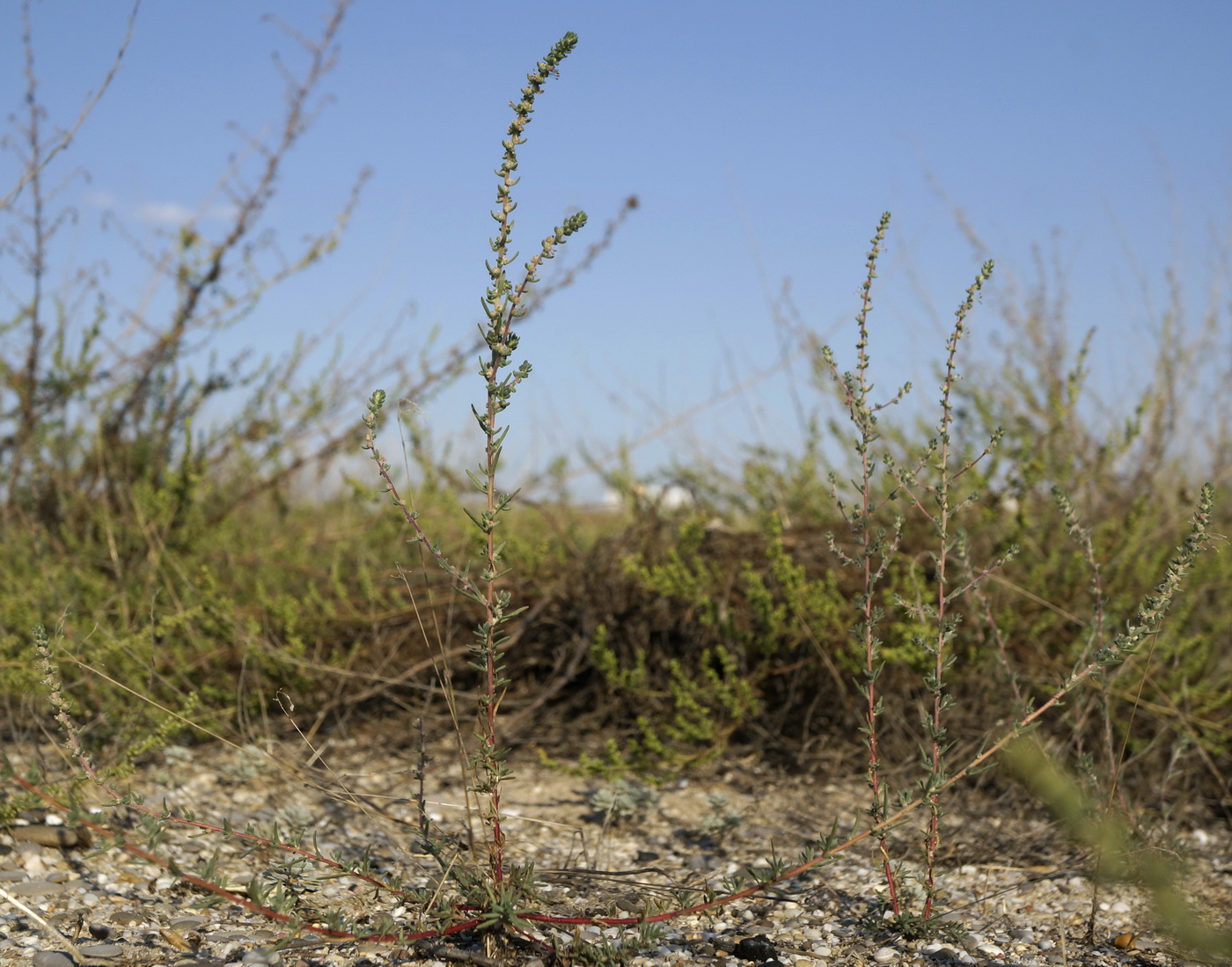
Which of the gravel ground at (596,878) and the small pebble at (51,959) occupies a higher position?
the gravel ground at (596,878)

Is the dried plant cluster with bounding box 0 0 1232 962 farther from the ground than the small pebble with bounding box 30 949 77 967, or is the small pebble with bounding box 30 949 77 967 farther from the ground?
the dried plant cluster with bounding box 0 0 1232 962

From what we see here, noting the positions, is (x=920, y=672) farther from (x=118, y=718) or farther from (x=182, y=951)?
(x=118, y=718)

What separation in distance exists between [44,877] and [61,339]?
294 centimetres

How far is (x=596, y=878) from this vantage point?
2268mm

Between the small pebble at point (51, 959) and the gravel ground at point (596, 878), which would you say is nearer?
the small pebble at point (51, 959)

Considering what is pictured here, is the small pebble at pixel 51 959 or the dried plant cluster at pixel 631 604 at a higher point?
the dried plant cluster at pixel 631 604

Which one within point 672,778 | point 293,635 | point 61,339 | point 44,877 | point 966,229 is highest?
point 966,229

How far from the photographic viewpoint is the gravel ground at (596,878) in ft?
6.27

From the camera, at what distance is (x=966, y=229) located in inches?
211

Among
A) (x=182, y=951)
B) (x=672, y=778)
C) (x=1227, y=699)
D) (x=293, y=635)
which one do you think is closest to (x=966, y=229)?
(x=1227, y=699)

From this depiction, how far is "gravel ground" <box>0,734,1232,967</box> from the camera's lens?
1.91 m

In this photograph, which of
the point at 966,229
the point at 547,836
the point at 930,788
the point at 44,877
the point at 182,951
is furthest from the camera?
the point at 966,229

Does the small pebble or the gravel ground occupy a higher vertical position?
the gravel ground

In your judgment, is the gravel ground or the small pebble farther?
the gravel ground
